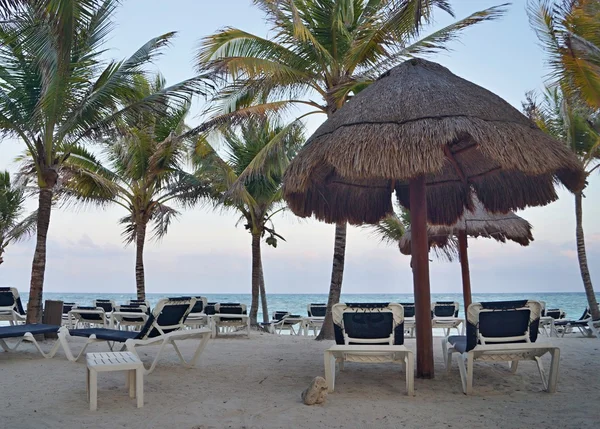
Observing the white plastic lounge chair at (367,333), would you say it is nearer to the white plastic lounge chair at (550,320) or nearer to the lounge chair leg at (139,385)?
the lounge chair leg at (139,385)

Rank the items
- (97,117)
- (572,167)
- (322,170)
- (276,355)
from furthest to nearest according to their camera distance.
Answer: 1. (97,117)
2. (276,355)
3. (322,170)
4. (572,167)

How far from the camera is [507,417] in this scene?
4.08 m

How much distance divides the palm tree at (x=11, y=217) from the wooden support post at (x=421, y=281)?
49.2 feet

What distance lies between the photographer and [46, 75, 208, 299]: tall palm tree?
12.9m

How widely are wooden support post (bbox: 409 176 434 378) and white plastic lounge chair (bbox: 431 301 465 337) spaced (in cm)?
595

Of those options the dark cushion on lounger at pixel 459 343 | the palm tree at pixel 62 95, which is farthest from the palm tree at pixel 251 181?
the dark cushion on lounger at pixel 459 343

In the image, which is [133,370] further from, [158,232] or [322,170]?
[158,232]

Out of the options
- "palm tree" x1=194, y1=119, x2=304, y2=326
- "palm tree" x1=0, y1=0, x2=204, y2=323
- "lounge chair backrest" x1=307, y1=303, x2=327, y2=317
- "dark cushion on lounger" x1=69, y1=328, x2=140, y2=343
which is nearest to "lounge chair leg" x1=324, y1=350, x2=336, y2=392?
"dark cushion on lounger" x1=69, y1=328, x2=140, y2=343

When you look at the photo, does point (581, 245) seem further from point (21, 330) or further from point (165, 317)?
point (21, 330)

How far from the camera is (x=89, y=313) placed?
1031 cm

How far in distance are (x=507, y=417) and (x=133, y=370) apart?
122 inches

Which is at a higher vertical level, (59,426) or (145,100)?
(145,100)

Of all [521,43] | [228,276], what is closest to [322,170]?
[521,43]

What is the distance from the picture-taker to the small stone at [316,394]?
14.4 ft
